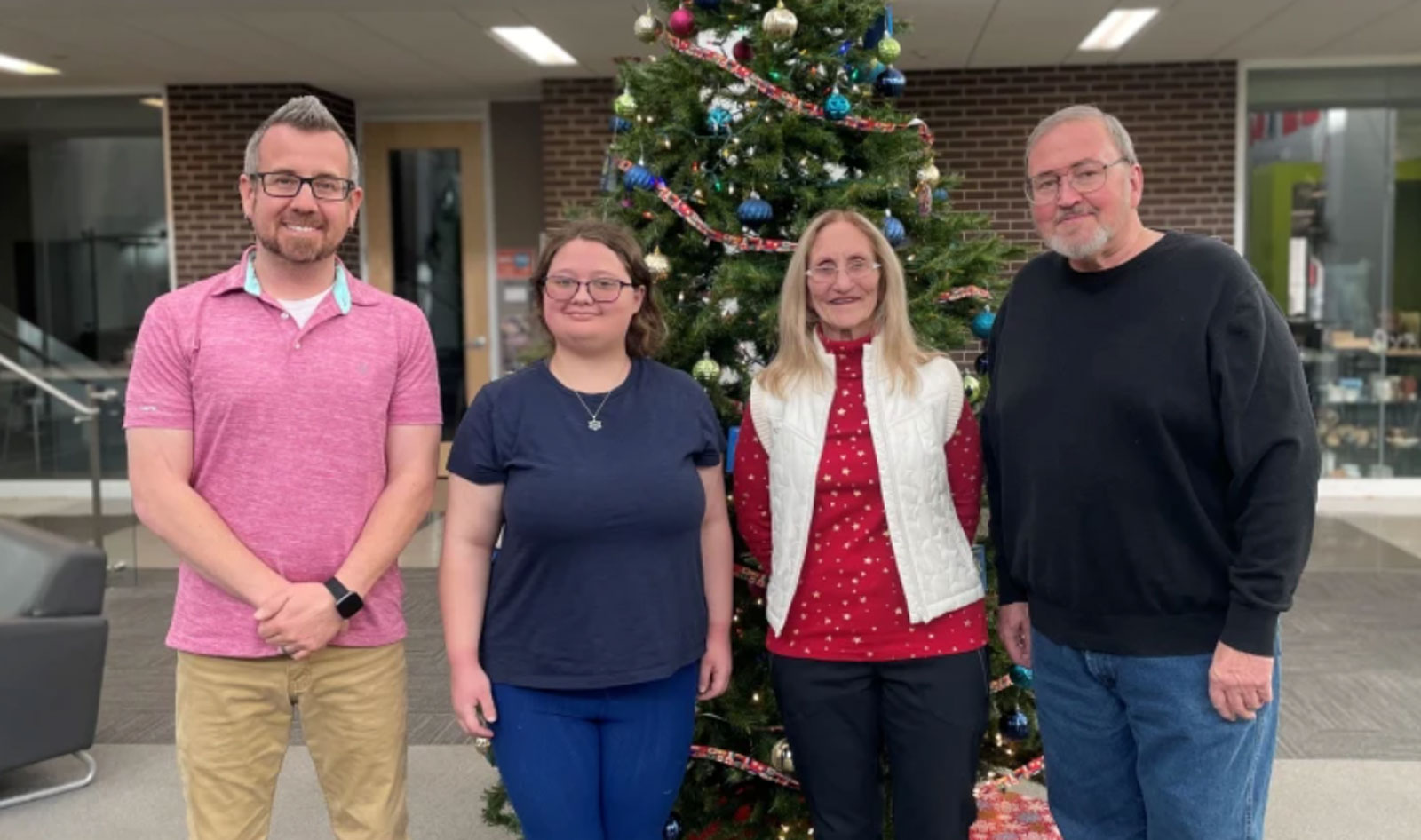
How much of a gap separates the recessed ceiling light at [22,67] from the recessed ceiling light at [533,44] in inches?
140

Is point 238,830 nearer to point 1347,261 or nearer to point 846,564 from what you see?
point 846,564

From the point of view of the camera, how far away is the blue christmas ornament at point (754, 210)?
2.72 m

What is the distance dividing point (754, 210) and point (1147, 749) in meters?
1.41

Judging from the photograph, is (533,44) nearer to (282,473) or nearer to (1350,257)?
(1350,257)

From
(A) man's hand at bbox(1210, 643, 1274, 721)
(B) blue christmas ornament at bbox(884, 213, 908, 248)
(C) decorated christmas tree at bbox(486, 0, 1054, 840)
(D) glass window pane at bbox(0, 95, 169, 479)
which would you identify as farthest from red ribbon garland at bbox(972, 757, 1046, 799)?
(D) glass window pane at bbox(0, 95, 169, 479)

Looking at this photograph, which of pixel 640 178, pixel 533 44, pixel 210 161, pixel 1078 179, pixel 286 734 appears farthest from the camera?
pixel 210 161

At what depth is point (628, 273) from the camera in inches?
84.9

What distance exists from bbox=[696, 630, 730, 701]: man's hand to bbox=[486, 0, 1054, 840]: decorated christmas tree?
50 cm

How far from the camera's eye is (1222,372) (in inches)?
74.4

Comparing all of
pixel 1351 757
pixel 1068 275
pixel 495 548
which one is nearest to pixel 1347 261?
pixel 1351 757

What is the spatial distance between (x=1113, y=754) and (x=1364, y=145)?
823cm

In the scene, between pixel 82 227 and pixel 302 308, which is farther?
pixel 82 227

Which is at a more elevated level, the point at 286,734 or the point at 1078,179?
the point at 1078,179

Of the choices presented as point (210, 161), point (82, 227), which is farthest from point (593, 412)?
point (82, 227)
